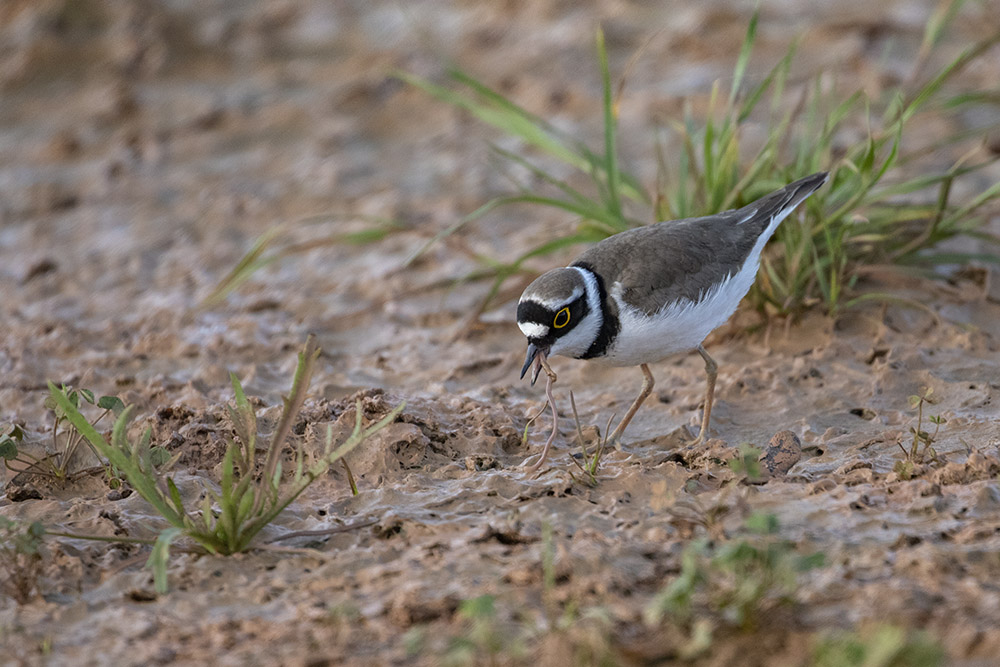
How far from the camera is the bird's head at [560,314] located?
4535 mm

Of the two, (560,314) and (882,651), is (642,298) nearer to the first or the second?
(560,314)

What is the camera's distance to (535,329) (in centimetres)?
461

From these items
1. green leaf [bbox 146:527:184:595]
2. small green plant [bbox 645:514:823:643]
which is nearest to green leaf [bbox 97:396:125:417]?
green leaf [bbox 146:527:184:595]

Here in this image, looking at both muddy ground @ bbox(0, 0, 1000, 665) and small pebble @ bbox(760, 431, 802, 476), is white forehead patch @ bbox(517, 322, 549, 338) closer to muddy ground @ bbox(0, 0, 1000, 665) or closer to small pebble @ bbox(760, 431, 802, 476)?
muddy ground @ bbox(0, 0, 1000, 665)

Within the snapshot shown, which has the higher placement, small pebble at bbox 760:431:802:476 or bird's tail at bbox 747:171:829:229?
bird's tail at bbox 747:171:829:229

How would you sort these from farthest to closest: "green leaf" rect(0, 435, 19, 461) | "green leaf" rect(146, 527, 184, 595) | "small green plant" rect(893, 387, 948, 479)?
"green leaf" rect(0, 435, 19, 461), "small green plant" rect(893, 387, 948, 479), "green leaf" rect(146, 527, 184, 595)

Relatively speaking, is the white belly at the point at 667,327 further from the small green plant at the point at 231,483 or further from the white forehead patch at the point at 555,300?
the small green plant at the point at 231,483

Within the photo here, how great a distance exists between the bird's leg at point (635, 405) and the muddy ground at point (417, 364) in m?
0.09

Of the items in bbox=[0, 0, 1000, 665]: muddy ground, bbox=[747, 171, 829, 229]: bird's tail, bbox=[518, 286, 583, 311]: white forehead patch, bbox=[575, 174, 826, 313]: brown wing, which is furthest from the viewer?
bbox=[747, 171, 829, 229]: bird's tail

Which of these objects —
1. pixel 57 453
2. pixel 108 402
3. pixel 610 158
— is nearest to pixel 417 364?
pixel 610 158

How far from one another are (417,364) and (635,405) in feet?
4.91

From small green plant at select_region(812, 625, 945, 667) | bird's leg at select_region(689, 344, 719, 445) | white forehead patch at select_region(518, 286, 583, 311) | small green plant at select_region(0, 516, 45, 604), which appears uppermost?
white forehead patch at select_region(518, 286, 583, 311)

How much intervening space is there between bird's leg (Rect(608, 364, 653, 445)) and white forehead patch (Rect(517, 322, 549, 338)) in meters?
0.61

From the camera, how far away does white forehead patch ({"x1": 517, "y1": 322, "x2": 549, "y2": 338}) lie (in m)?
→ 4.58
